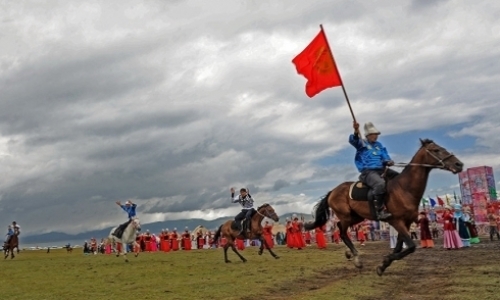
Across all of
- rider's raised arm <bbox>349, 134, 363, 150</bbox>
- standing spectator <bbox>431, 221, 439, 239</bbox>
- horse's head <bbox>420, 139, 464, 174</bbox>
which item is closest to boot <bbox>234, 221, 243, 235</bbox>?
rider's raised arm <bbox>349, 134, 363, 150</bbox>

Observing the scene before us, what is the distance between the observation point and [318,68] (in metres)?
15.0

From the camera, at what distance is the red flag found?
15.0m

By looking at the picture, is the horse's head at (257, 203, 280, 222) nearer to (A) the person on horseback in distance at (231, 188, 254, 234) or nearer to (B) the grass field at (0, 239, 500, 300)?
(A) the person on horseback in distance at (231, 188, 254, 234)

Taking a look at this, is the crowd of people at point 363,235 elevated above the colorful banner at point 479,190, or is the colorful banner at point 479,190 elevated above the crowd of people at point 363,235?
the colorful banner at point 479,190

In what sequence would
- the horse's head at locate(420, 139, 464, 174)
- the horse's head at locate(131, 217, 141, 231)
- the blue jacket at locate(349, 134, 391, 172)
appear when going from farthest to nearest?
the horse's head at locate(131, 217, 141, 231) < the blue jacket at locate(349, 134, 391, 172) < the horse's head at locate(420, 139, 464, 174)

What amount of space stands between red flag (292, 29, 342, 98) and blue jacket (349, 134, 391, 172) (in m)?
1.84

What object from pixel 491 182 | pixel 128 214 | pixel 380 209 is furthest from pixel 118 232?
pixel 491 182

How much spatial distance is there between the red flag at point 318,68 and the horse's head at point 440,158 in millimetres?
3141

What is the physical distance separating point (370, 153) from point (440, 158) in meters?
1.93

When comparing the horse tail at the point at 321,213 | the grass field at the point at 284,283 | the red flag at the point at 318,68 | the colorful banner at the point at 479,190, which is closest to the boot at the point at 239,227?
the grass field at the point at 284,283

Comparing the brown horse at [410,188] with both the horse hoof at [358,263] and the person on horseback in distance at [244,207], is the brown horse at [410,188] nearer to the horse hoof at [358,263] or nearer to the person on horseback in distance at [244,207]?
the horse hoof at [358,263]

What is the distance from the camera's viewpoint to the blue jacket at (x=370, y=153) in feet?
46.1

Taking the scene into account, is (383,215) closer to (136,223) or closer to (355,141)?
(355,141)

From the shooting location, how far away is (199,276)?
17.9 m
